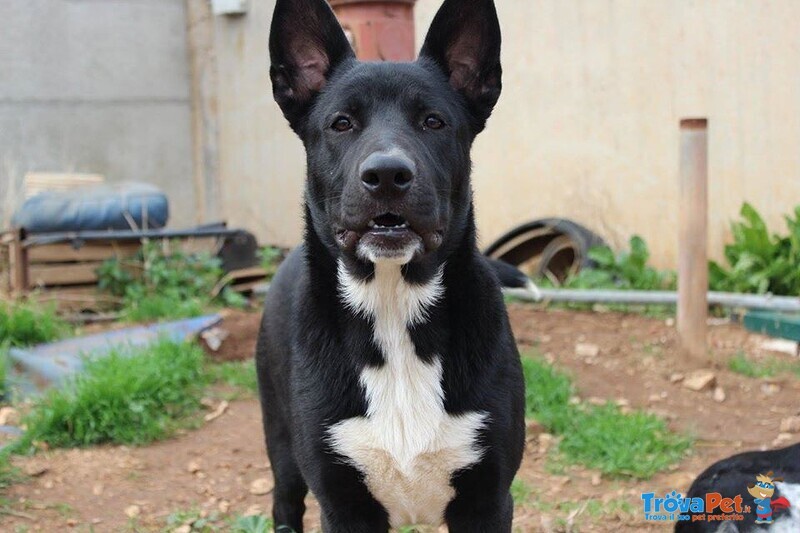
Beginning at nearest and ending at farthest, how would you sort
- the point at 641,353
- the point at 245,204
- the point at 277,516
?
1. the point at 277,516
2. the point at 641,353
3. the point at 245,204

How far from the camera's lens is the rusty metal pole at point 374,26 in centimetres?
465

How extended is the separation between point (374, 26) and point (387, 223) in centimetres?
236

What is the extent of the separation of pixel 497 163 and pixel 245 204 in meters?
3.85

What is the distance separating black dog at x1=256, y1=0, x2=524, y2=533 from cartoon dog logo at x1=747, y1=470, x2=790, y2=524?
→ 867 millimetres

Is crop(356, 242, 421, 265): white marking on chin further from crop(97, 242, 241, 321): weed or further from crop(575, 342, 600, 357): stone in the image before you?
crop(97, 242, 241, 321): weed

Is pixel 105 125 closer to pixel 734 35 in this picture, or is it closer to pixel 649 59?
pixel 649 59

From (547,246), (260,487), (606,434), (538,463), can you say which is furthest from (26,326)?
(547,246)

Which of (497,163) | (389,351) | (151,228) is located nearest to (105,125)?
(151,228)

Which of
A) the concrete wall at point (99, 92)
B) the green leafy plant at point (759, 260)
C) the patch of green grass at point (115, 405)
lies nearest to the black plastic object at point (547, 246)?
the green leafy plant at point (759, 260)

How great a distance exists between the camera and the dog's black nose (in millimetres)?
2398

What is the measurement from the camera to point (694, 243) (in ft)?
16.3

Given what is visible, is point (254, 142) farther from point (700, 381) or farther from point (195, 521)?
point (195, 521)

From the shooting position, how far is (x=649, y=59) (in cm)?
684

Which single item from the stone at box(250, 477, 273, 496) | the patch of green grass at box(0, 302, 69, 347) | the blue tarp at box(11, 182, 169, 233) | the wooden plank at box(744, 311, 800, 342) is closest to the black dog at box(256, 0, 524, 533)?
the stone at box(250, 477, 273, 496)
